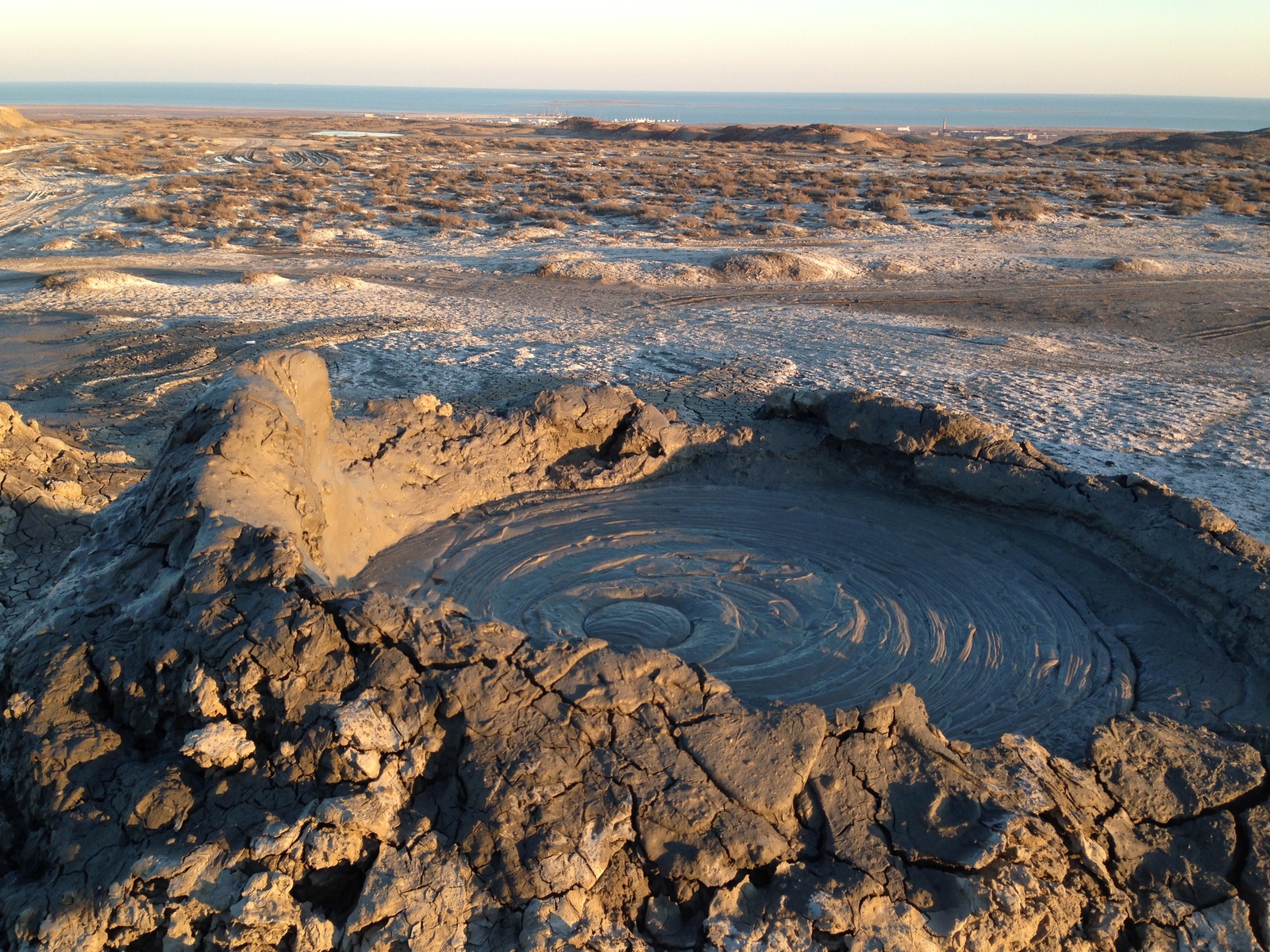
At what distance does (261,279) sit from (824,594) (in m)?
13.3

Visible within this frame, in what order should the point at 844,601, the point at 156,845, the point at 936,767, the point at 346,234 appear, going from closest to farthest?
1. the point at 156,845
2. the point at 936,767
3. the point at 844,601
4. the point at 346,234

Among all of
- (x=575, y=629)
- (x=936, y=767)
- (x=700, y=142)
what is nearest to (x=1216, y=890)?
(x=936, y=767)

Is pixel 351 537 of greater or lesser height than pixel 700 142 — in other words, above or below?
below

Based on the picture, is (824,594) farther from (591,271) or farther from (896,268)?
(896,268)

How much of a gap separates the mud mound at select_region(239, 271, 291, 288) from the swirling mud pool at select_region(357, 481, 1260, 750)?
1089 cm

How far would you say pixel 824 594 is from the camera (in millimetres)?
5543

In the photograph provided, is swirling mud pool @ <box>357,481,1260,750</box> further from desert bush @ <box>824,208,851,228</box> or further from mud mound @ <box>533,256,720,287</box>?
desert bush @ <box>824,208,851,228</box>

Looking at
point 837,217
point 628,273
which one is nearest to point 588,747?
point 628,273

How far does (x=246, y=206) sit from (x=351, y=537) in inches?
835

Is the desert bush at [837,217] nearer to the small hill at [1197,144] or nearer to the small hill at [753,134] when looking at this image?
the small hill at [753,134]

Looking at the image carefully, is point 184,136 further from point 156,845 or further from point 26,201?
point 156,845

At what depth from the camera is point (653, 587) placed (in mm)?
5602

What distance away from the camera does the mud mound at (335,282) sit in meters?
15.3

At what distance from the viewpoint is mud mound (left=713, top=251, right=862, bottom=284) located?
1652 cm
